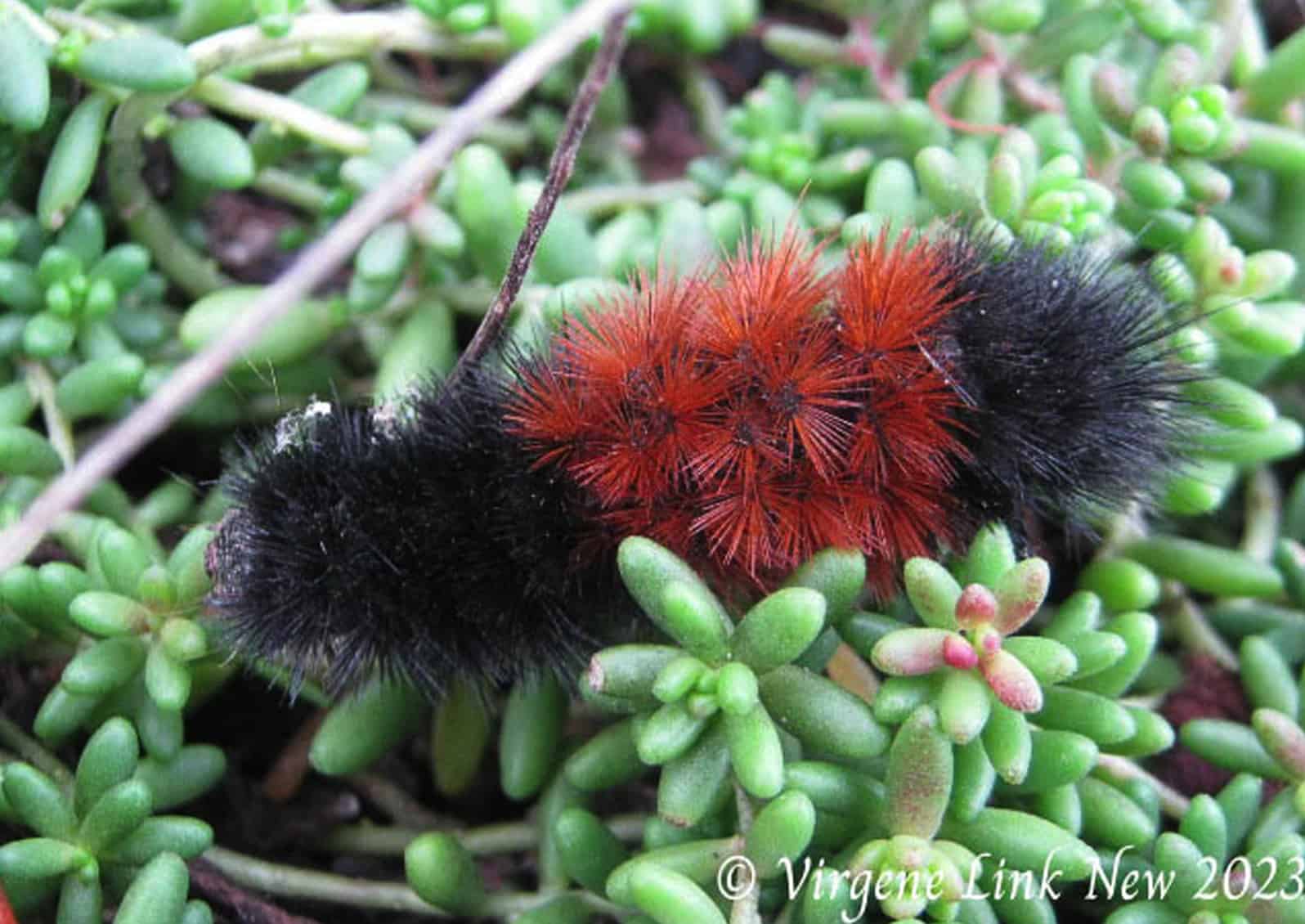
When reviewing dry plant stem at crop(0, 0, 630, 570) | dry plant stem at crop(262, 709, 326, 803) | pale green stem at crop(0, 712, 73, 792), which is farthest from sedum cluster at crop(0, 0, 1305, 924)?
dry plant stem at crop(0, 0, 630, 570)

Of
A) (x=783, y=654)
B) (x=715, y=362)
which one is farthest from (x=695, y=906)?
(x=715, y=362)

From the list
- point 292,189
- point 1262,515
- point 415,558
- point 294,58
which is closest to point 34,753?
point 415,558

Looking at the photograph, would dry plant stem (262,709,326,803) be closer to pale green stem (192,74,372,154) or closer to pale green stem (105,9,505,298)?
pale green stem (105,9,505,298)

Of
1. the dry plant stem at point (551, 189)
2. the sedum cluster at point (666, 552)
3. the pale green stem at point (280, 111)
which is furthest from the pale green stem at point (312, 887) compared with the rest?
the pale green stem at point (280, 111)

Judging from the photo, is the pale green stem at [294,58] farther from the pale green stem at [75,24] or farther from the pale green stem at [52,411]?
the pale green stem at [52,411]

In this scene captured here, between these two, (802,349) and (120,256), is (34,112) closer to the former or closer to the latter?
(120,256)

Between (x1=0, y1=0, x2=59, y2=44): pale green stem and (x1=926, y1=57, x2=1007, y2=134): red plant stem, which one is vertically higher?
(x1=0, y1=0, x2=59, y2=44): pale green stem

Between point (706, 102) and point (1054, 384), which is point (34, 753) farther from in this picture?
point (706, 102)
